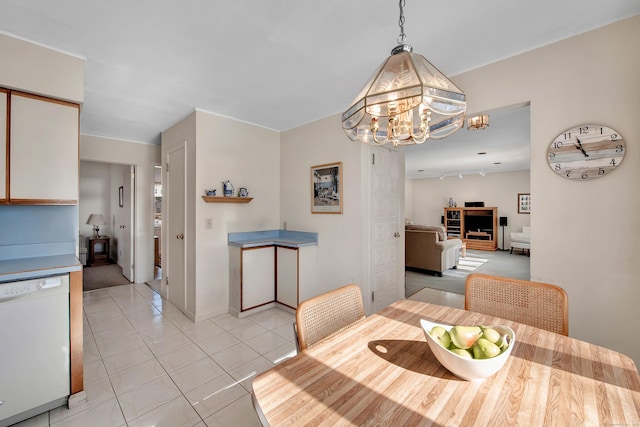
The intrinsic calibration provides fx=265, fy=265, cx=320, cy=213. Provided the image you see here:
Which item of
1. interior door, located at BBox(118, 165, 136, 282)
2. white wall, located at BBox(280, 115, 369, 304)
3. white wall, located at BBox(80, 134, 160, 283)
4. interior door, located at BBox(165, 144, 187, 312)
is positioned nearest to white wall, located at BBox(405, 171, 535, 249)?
white wall, located at BBox(280, 115, 369, 304)

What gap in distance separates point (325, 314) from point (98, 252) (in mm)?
6587

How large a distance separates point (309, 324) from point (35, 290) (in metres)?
1.70

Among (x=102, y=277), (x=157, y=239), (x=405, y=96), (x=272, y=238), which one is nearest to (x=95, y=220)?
(x=157, y=239)

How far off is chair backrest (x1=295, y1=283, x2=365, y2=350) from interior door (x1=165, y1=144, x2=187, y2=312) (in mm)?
2473

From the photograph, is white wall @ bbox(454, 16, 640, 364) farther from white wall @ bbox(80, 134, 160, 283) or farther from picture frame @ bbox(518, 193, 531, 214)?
picture frame @ bbox(518, 193, 531, 214)

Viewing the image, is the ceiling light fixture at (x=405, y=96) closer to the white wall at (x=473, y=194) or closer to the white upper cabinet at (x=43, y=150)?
the white upper cabinet at (x=43, y=150)

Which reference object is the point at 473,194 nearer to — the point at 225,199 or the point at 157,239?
the point at 225,199

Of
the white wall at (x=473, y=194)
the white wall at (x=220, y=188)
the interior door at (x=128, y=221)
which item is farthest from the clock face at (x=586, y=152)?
the white wall at (x=473, y=194)

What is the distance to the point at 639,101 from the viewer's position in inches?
60.6


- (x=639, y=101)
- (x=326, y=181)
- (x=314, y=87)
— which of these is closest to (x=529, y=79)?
(x=639, y=101)

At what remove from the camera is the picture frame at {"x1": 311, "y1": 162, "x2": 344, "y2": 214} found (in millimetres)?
3150

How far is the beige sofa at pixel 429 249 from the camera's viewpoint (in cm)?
493

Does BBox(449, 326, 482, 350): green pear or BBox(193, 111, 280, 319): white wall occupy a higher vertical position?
BBox(193, 111, 280, 319): white wall

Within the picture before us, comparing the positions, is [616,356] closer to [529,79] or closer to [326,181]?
[529,79]
